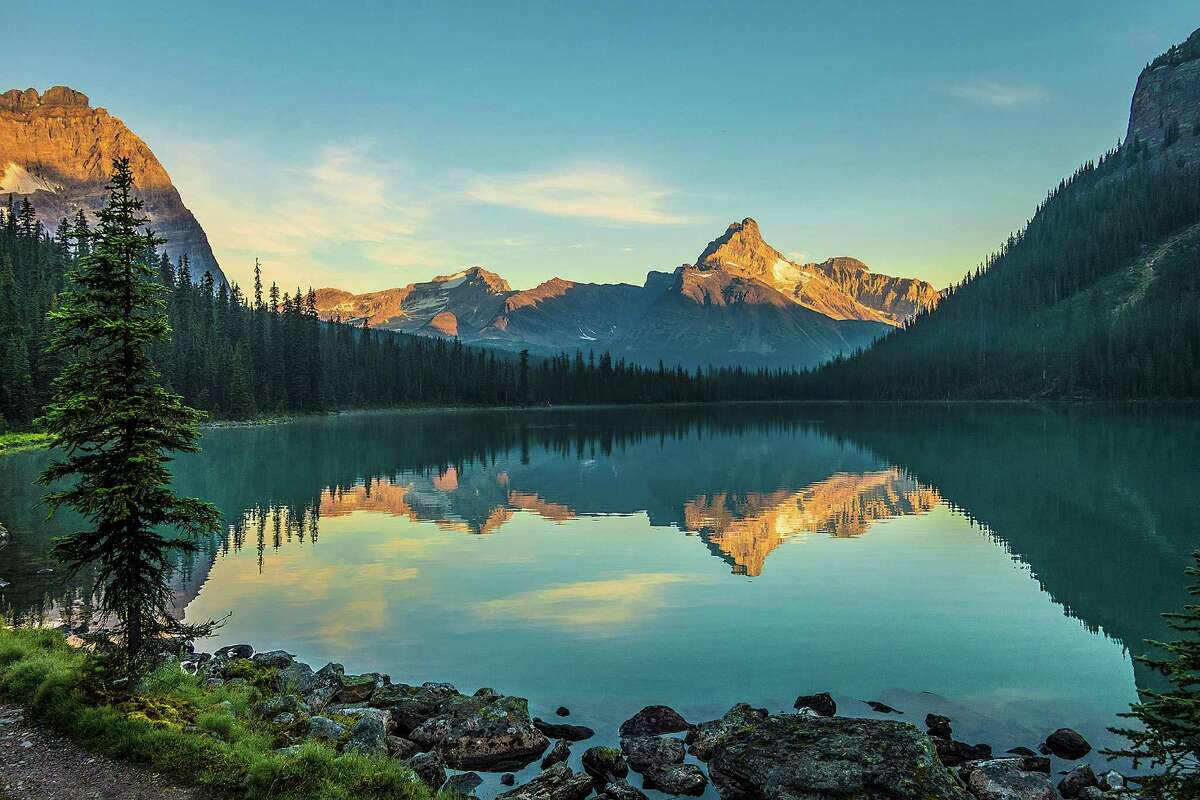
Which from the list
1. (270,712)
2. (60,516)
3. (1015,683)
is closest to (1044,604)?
(1015,683)

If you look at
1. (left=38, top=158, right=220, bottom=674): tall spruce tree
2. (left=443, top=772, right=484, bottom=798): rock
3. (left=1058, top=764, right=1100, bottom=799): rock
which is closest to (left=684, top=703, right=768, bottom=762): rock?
(left=443, top=772, right=484, bottom=798): rock

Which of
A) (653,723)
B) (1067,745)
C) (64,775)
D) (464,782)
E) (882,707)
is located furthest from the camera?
(882,707)

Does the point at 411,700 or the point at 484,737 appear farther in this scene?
the point at 411,700

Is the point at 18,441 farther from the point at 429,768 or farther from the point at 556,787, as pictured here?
the point at 556,787

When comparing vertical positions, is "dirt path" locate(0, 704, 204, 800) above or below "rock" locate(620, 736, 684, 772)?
above

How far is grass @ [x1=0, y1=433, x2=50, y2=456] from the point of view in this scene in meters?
83.3

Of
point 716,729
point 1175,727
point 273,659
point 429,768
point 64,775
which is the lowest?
point 273,659

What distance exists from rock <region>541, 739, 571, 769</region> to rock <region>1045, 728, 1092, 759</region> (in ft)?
37.4

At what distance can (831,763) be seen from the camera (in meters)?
14.8

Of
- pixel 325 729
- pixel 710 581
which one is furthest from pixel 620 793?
pixel 710 581

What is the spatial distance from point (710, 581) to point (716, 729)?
16.3 metres

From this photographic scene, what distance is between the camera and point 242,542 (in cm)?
4184

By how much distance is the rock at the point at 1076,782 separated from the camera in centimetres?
1495

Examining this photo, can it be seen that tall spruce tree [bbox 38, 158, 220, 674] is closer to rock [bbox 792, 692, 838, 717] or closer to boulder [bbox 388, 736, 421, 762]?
boulder [bbox 388, 736, 421, 762]
